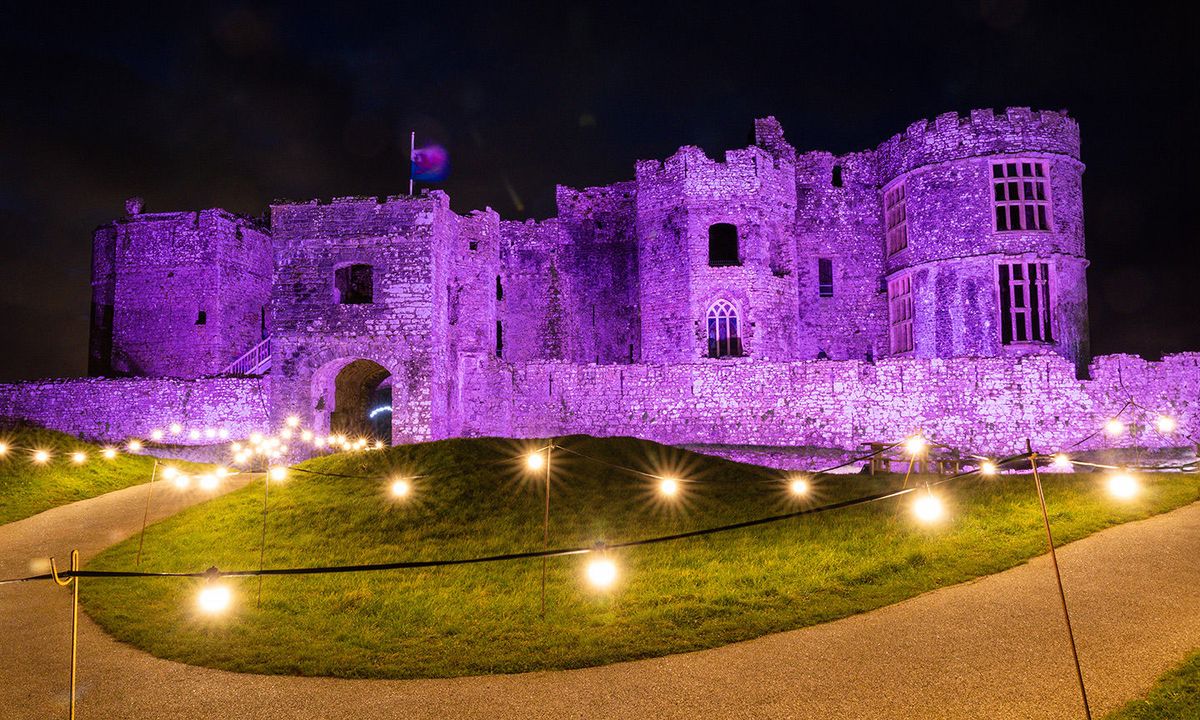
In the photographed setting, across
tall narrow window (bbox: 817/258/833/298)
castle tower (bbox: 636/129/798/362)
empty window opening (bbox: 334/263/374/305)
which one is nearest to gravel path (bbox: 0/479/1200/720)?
castle tower (bbox: 636/129/798/362)

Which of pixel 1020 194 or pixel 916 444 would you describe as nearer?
pixel 916 444

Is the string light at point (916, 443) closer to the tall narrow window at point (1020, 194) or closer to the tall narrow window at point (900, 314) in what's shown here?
the tall narrow window at point (900, 314)

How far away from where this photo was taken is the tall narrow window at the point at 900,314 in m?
32.2

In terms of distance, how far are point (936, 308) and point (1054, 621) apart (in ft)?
73.5

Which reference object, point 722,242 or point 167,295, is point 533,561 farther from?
point 167,295

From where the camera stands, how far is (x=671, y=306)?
102 ft

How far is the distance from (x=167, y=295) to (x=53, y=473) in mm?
Answer: 14711

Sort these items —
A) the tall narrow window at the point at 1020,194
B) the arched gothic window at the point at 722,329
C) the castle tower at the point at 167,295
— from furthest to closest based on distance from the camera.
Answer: the castle tower at the point at 167,295
the arched gothic window at the point at 722,329
the tall narrow window at the point at 1020,194

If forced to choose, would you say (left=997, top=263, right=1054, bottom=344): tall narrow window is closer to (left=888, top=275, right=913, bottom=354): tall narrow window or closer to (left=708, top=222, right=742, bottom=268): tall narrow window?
(left=888, top=275, right=913, bottom=354): tall narrow window

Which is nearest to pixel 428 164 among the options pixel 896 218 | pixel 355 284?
pixel 355 284

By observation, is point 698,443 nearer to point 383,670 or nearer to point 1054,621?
point 1054,621

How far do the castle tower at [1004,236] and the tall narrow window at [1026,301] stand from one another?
4 cm


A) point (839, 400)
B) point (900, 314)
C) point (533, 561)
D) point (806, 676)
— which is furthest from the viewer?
point (900, 314)

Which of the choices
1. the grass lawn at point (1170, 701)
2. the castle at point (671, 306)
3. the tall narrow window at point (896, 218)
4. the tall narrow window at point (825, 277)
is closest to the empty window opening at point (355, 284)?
the castle at point (671, 306)
